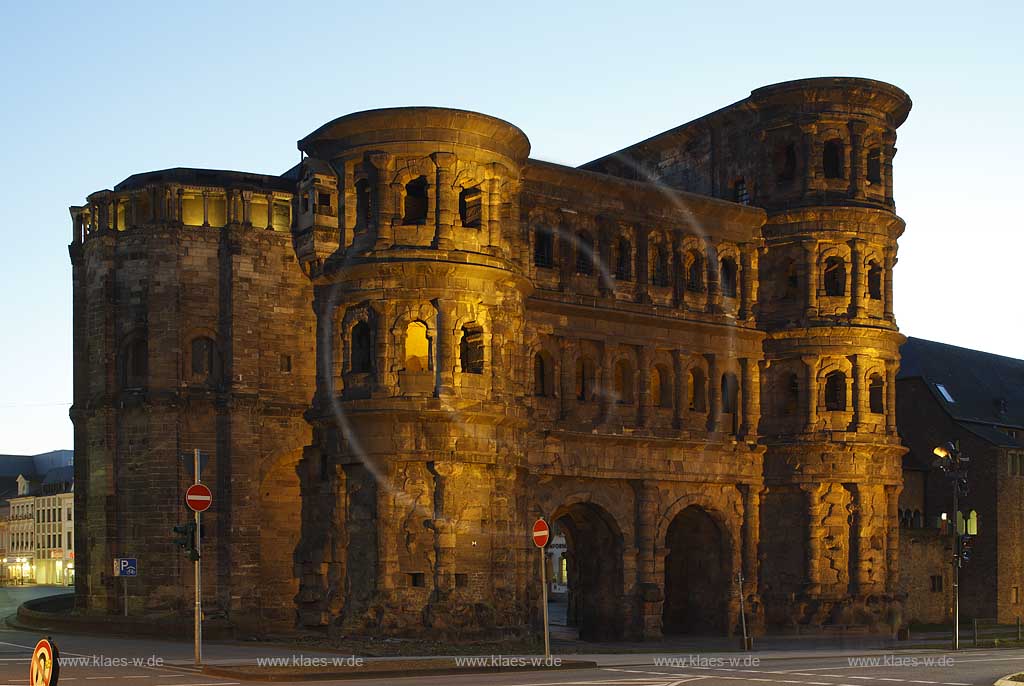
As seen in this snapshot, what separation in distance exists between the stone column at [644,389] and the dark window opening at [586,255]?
372 centimetres

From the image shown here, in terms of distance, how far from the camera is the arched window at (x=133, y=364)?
44531mm

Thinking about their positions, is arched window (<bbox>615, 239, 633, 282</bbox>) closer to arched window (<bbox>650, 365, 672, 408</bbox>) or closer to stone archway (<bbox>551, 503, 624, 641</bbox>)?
arched window (<bbox>650, 365, 672, 408</bbox>)

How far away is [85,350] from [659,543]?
2152cm

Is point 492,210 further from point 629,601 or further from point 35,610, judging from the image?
point 35,610

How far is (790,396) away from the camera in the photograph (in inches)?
2176

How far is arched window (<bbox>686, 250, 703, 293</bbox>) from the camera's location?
53688 mm

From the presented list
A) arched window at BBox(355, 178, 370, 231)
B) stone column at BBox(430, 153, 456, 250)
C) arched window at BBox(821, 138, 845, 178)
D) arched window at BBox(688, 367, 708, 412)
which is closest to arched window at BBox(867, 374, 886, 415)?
arched window at BBox(688, 367, 708, 412)

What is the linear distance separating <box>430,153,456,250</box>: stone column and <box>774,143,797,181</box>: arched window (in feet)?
57.9

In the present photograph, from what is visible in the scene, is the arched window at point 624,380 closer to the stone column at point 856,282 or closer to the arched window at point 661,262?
the arched window at point 661,262

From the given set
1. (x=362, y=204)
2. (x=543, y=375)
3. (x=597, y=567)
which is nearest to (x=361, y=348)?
(x=362, y=204)

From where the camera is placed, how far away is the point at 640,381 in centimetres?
5109

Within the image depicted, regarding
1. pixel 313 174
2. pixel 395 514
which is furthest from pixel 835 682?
pixel 313 174

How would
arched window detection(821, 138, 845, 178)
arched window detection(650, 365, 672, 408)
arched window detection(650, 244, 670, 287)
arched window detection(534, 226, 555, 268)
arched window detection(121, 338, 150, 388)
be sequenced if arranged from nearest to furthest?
arched window detection(121, 338, 150, 388) → arched window detection(534, 226, 555, 268) → arched window detection(650, 365, 672, 408) → arched window detection(650, 244, 670, 287) → arched window detection(821, 138, 845, 178)

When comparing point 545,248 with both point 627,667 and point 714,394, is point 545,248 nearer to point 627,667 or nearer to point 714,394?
point 714,394
